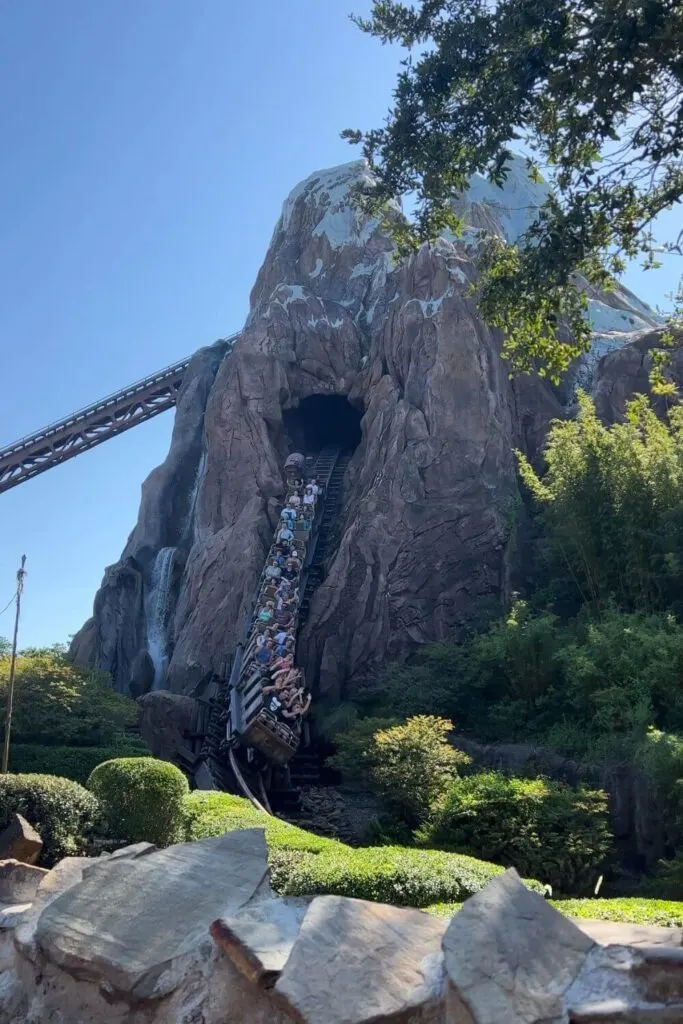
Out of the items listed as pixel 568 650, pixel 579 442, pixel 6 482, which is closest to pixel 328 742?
pixel 568 650

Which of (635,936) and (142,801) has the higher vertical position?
(142,801)

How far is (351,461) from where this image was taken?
2906 cm

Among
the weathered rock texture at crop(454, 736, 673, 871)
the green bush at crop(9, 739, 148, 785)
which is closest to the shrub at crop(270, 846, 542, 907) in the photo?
the weathered rock texture at crop(454, 736, 673, 871)

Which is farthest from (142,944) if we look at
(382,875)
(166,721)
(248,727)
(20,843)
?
(166,721)

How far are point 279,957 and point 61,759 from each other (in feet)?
41.8

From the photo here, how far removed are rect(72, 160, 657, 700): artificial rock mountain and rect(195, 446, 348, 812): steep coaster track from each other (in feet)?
3.60

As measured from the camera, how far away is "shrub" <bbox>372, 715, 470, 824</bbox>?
13.7m

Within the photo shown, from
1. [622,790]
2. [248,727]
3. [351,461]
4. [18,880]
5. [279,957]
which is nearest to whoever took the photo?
[279,957]

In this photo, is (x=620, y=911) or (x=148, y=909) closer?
(x=148, y=909)

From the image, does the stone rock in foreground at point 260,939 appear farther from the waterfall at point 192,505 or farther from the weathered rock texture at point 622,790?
the waterfall at point 192,505

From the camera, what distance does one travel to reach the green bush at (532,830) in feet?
35.3

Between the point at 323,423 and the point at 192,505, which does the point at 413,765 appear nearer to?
the point at 323,423

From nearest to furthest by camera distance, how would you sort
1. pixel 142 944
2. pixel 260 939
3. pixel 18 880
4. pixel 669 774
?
pixel 260 939, pixel 142 944, pixel 18 880, pixel 669 774

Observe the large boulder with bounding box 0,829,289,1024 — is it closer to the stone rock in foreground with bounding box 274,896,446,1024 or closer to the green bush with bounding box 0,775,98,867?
the stone rock in foreground with bounding box 274,896,446,1024
